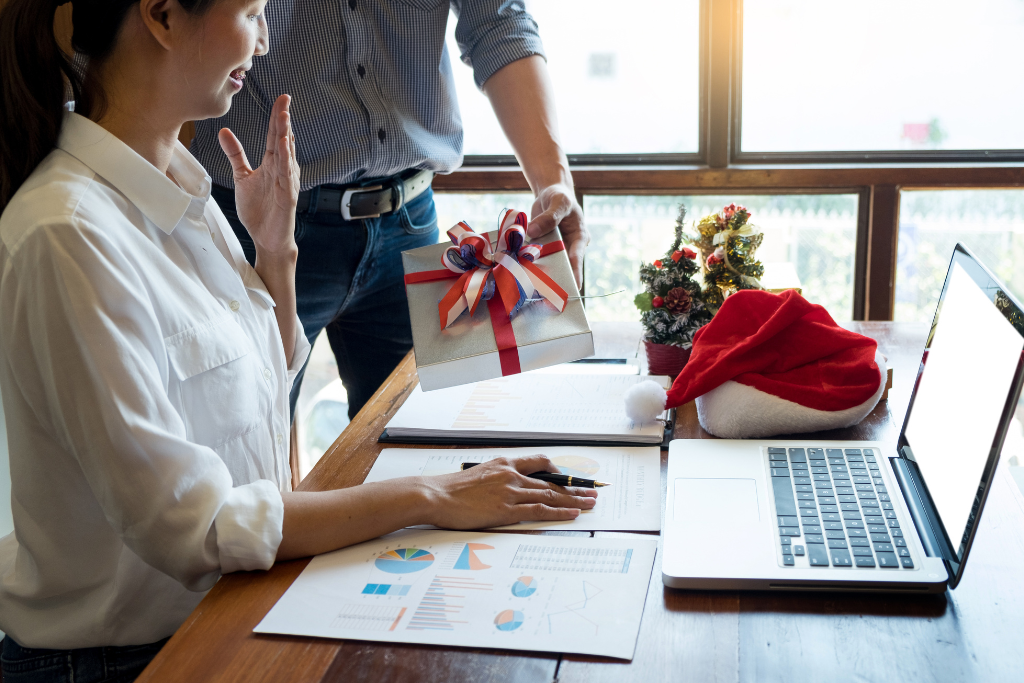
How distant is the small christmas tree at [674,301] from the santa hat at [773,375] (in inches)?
6.0

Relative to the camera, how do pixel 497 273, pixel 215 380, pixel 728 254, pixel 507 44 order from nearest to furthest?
pixel 215 380, pixel 497 273, pixel 728 254, pixel 507 44

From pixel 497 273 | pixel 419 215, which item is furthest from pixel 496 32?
pixel 497 273

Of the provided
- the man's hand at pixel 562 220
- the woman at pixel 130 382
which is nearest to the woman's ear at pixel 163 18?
the woman at pixel 130 382

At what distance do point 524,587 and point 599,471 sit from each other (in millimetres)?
270

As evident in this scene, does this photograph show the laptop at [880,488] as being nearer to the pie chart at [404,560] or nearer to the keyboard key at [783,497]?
the keyboard key at [783,497]

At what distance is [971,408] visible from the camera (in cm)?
78

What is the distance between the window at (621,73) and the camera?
8.67ft

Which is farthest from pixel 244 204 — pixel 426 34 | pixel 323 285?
pixel 426 34

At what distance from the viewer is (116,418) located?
0.80m

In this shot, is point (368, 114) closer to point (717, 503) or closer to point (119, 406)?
point (119, 406)

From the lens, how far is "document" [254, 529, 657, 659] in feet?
2.34

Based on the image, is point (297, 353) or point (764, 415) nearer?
point (764, 415)

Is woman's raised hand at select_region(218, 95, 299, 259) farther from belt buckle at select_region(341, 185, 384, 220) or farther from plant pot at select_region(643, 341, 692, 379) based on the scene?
plant pot at select_region(643, 341, 692, 379)

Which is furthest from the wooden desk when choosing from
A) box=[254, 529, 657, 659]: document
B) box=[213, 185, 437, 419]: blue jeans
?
box=[213, 185, 437, 419]: blue jeans
